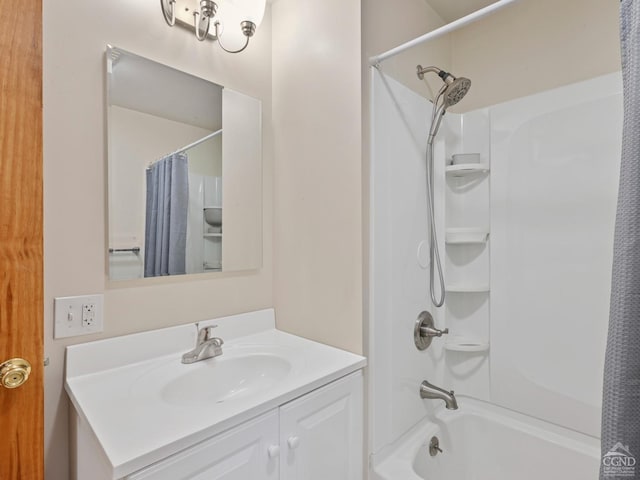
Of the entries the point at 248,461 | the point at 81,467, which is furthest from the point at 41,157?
the point at 248,461

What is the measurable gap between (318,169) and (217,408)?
3.14 feet

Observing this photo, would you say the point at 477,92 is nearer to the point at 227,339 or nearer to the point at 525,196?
the point at 525,196

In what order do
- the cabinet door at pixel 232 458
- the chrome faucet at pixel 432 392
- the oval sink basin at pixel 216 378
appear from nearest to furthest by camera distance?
the cabinet door at pixel 232 458 → the oval sink basin at pixel 216 378 → the chrome faucet at pixel 432 392

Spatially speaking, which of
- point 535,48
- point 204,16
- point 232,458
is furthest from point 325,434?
point 535,48

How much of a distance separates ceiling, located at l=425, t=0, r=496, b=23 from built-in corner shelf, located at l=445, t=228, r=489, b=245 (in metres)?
1.16

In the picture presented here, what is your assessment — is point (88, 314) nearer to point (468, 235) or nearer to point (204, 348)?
point (204, 348)

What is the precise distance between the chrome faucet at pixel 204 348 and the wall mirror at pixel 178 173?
262 millimetres

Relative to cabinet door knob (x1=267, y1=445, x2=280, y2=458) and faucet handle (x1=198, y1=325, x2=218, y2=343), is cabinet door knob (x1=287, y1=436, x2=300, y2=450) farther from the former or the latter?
faucet handle (x1=198, y1=325, x2=218, y2=343)

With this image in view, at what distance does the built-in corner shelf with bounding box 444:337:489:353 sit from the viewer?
1765 mm

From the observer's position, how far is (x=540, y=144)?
5.30 ft

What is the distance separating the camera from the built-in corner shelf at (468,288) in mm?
1757

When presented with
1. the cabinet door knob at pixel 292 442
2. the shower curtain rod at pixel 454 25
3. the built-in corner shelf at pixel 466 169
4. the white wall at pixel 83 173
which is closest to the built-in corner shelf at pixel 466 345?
the built-in corner shelf at pixel 466 169

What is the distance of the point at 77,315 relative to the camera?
1116 mm

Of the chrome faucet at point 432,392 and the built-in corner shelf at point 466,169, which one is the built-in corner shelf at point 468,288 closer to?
the chrome faucet at point 432,392
